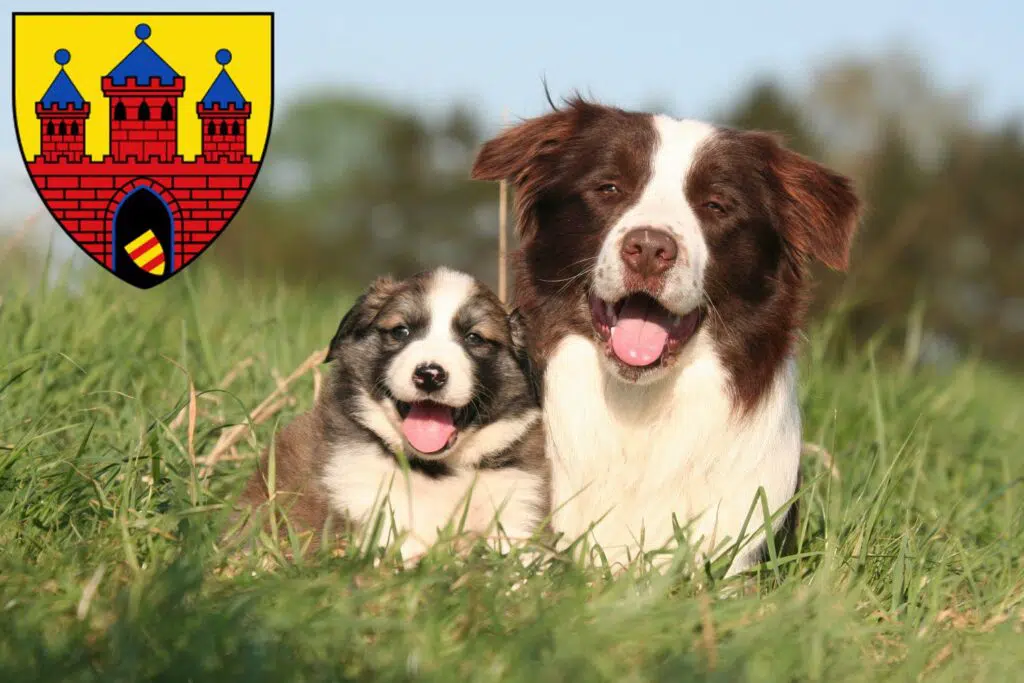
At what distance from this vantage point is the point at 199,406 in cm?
545

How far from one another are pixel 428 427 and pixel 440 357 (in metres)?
0.26

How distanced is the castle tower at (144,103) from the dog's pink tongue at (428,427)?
A: 2.56m

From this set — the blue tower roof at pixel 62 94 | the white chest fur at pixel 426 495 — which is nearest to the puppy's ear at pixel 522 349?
the white chest fur at pixel 426 495

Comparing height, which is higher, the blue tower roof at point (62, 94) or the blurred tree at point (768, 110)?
the blurred tree at point (768, 110)

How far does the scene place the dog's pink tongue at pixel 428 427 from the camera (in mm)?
4086

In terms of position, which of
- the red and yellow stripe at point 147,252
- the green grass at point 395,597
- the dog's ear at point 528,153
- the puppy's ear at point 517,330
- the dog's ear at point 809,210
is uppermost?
the dog's ear at point 528,153

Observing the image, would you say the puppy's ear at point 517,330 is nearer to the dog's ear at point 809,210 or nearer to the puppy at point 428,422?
the puppy at point 428,422

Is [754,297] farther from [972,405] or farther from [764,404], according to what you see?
[972,405]

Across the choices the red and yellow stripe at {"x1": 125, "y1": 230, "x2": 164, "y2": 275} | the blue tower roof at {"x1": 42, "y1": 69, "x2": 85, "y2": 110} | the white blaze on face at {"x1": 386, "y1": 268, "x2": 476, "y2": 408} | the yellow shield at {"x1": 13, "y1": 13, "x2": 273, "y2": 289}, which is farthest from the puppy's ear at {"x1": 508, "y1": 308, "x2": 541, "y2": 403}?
the blue tower roof at {"x1": 42, "y1": 69, "x2": 85, "y2": 110}

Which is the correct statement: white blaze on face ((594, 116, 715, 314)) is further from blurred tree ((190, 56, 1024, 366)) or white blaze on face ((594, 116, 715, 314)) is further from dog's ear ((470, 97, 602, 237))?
blurred tree ((190, 56, 1024, 366))

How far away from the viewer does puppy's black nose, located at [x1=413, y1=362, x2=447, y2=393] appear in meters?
3.98

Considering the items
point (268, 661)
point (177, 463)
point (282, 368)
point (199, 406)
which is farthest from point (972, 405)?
point (268, 661)

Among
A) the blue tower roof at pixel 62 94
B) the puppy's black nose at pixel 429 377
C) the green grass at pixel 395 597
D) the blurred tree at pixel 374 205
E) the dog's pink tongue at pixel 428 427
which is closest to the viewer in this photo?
the green grass at pixel 395 597

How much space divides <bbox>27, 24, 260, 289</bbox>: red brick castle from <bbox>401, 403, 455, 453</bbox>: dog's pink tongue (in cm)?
220
